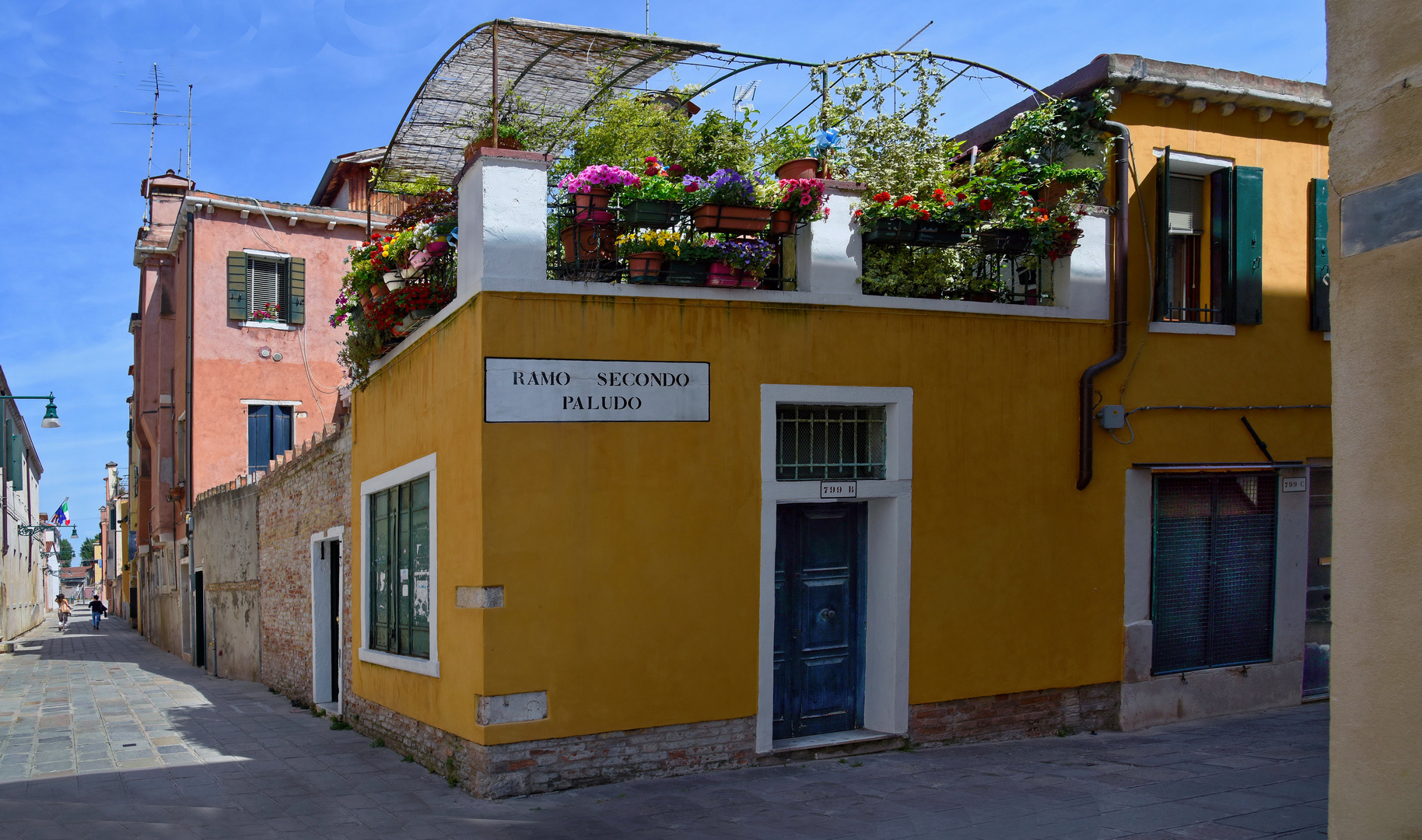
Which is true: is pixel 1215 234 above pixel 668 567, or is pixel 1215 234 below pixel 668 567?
above

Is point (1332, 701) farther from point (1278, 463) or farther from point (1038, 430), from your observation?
point (1278, 463)

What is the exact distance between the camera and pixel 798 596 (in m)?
7.83

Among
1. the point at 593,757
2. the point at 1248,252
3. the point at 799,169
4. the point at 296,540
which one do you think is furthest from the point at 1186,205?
Answer: the point at 296,540

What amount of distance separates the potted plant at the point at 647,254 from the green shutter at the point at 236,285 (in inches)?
631

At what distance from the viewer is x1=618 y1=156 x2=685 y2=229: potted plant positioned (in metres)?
7.35

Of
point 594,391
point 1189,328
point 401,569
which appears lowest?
point 401,569

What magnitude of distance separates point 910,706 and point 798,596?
1.16 metres

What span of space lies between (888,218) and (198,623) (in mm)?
19131

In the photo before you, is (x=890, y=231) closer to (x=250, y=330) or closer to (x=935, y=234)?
(x=935, y=234)

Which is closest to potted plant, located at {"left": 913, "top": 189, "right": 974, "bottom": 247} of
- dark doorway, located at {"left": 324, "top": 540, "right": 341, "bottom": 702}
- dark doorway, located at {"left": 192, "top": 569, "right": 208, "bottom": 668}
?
dark doorway, located at {"left": 324, "top": 540, "right": 341, "bottom": 702}

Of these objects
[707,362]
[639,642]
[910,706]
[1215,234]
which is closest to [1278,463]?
[1215,234]

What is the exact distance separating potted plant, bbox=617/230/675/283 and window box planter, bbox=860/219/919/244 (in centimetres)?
162

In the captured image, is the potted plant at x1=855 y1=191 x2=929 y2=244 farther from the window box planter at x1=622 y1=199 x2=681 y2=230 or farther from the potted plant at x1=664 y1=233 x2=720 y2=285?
the window box planter at x1=622 y1=199 x2=681 y2=230

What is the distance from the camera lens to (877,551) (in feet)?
26.2
